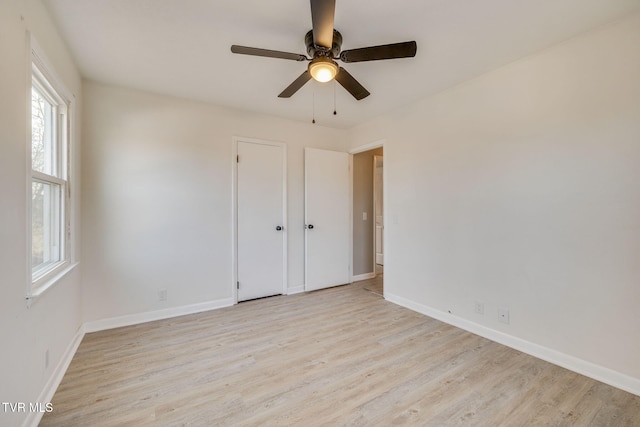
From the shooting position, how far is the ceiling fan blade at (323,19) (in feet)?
4.22

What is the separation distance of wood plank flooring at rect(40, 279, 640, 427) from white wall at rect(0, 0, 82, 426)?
0.36 metres

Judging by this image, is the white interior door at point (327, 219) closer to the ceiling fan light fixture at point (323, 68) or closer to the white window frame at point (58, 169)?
the ceiling fan light fixture at point (323, 68)

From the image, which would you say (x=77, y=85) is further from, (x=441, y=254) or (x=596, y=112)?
(x=596, y=112)

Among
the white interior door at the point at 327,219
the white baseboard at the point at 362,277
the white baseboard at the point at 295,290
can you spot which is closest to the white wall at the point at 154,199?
the white baseboard at the point at 295,290

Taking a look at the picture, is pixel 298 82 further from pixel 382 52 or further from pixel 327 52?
Answer: pixel 382 52

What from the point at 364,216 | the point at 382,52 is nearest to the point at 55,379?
the point at 382,52

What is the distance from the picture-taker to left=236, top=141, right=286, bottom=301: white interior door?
344 cm

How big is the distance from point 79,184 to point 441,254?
3683 mm

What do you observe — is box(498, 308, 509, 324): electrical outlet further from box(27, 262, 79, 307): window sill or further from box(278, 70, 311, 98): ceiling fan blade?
box(27, 262, 79, 307): window sill

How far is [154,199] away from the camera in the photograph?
290 cm

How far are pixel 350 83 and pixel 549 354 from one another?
2642 mm

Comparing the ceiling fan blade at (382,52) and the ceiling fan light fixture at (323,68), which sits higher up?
the ceiling fan blade at (382,52)

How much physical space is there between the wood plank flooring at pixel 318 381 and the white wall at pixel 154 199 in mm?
454

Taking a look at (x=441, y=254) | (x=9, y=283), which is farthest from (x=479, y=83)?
(x=9, y=283)
